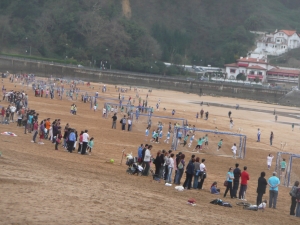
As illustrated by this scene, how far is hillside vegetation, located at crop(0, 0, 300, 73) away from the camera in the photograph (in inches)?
3688

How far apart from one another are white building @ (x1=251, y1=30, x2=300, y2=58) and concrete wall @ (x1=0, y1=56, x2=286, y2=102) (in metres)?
41.2

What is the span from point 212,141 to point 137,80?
53415 millimetres

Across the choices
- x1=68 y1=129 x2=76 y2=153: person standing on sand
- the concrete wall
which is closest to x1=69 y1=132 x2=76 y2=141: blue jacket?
x1=68 y1=129 x2=76 y2=153: person standing on sand

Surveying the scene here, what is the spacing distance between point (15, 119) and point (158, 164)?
44.5 ft

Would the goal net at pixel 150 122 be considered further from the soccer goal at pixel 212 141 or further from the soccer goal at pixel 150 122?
the soccer goal at pixel 212 141

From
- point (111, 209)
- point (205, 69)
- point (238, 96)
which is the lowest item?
point (111, 209)

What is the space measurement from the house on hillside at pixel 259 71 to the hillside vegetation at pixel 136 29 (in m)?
7.70

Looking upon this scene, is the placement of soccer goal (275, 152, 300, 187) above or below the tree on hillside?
below

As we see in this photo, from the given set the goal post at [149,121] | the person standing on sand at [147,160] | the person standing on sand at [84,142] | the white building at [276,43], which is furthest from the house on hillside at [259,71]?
the person standing on sand at [147,160]

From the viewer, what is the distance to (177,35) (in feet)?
370

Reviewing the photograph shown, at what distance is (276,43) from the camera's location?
390ft

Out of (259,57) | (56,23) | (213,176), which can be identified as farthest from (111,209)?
(259,57)

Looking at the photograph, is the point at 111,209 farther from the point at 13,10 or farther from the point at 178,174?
the point at 13,10

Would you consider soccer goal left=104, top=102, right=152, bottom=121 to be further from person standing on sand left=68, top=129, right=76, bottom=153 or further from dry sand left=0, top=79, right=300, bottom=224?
person standing on sand left=68, top=129, right=76, bottom=153
